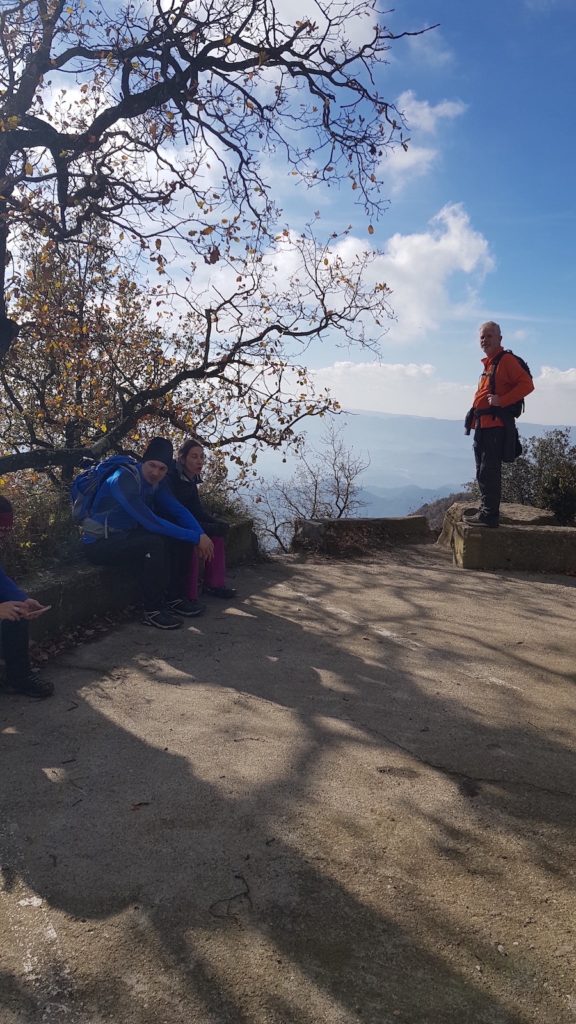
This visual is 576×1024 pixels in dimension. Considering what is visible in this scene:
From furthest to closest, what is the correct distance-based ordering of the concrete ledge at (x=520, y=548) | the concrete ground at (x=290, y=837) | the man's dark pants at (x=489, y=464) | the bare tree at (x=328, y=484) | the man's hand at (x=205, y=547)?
1. the bare tree at (x=328, y=484)
2. the concrete ledge at (x=520, y=548)
3. the man's dark pants at (x=489, y=464)
4. the man's hand at (x=205, y=547)
5. the concrete ground at (x=290, y=837)

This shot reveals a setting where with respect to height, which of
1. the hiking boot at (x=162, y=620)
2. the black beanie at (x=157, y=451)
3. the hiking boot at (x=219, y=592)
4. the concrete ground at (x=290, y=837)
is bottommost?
the concrete ground at (x=290, y=837)

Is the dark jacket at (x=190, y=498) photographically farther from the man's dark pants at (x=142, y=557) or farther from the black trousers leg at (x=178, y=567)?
the man's dark pants at (x=142, y=557)

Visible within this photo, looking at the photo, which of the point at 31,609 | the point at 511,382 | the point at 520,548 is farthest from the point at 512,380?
the point at 31,609

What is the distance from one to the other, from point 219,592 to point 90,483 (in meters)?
1.64

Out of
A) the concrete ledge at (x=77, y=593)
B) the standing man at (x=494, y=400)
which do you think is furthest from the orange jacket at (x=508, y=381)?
the concrete ledge at (x=77, y=593)

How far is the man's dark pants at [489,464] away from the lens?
7320 millimetres

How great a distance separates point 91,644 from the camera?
4.86 meters

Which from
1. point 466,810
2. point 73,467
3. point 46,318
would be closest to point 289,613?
point 466,810

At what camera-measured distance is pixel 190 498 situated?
20.0 feet

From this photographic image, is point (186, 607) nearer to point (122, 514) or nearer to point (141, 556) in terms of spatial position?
point (141, 556)

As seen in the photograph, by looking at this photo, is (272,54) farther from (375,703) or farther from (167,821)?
(167,821)

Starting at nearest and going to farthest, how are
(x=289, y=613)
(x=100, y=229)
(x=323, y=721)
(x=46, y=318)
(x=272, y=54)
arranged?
(x=323, y=721), (x=289, y=613), (x=272, y=54), (x=46, y=318), (x=100, y=229)

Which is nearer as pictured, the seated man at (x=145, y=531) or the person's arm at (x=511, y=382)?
the seated man at (x=145, y=531)

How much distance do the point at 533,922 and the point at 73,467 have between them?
790 centimetres
